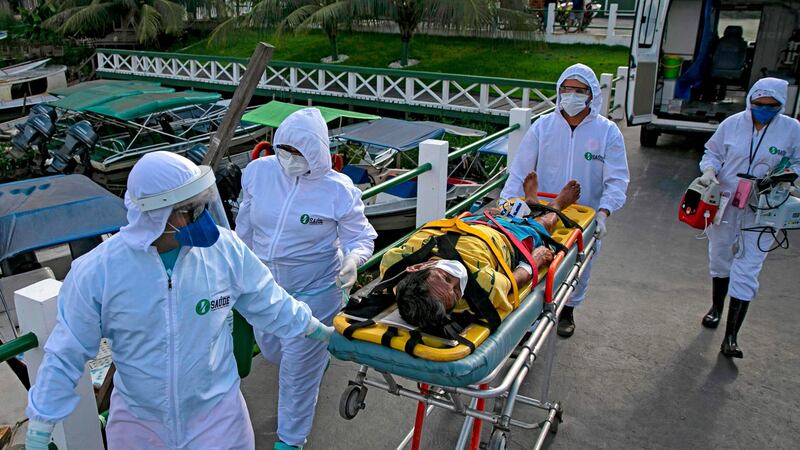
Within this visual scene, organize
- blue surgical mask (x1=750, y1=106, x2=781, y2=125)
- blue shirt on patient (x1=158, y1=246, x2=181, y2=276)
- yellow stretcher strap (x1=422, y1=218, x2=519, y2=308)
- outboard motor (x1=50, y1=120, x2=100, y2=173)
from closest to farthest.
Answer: blue shirt on patient (x1=158, y1=246, x2=181, y2=276) → yellow stretcher strap (x1=422, y1=218, x2=519, y2=308) → blue surgical mask (x1=750, y1=106, x2=781, y2=125) → outboard motor (x1=50, y1=120, x2=100, y2=173)

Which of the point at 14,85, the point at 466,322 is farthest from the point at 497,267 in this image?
the point at 14,85

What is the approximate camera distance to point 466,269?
2.73m

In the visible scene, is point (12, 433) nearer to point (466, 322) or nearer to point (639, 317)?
point (466, 322)

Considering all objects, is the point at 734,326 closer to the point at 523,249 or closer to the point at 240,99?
the point at 523,249

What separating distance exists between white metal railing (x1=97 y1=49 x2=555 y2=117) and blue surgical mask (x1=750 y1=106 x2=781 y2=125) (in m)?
7.19

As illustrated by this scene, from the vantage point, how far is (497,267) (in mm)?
2955

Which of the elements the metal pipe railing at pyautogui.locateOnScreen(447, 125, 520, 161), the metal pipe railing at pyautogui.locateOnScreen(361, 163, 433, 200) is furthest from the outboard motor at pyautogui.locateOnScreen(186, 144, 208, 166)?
the metal pipe railing at pyautogui.locateOnScreen(361, 163, 433, 200)

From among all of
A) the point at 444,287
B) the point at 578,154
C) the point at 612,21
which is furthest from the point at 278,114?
the point at 612,21

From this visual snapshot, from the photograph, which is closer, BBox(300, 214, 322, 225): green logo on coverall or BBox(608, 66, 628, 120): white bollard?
BBox(300, 214, 322, 225): green logo on coverall

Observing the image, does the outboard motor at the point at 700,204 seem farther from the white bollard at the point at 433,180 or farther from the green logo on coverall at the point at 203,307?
the green logo on coverall at the point at 203,307

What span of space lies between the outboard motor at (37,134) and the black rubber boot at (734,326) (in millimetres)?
13848

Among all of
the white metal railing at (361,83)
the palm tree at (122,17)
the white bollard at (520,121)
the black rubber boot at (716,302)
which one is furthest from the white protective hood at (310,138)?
the palm tree at (122,17)

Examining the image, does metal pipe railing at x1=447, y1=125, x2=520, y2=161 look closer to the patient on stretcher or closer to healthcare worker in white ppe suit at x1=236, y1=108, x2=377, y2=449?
the patient on stretcher

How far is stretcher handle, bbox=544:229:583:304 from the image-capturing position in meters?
2.99
